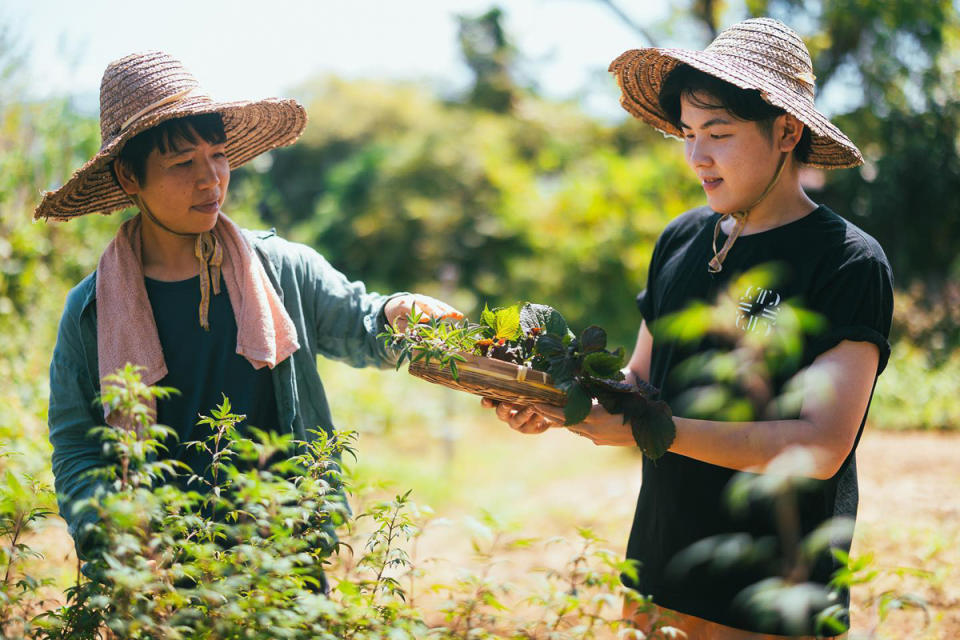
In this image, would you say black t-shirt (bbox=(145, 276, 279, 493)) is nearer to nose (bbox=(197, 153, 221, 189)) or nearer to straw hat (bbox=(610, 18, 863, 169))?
nose (bbox=(197, 153, 221, 189))

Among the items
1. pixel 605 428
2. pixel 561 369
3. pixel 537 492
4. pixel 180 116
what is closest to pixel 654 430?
pixel 605 428

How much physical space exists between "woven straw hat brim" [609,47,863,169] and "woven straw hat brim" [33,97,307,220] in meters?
0.93

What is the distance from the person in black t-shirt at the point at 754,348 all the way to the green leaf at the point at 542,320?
0.19 metres

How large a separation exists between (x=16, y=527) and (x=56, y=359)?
17.9 inches

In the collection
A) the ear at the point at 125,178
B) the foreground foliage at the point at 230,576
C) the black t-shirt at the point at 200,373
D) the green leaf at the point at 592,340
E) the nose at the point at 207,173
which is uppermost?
the nose at the point at 207,173

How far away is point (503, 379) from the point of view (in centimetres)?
173

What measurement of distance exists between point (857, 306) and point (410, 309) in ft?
3.36

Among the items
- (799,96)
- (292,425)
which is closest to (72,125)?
(292,425)

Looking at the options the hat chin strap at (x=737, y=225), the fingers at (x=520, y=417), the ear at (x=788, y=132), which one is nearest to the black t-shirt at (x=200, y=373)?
the fingers at (x=520, y=417)

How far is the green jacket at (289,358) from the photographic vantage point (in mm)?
1890

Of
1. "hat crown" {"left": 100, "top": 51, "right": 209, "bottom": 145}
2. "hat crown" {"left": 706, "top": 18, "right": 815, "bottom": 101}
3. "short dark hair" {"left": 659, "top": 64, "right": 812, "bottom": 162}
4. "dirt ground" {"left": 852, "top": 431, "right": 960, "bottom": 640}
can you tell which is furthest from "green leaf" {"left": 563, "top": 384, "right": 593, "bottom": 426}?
"dirt ground" {"left": 852, "top": 431, "right": 960, "bottom": 640}

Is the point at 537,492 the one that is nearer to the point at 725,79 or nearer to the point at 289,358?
the point at 289,358

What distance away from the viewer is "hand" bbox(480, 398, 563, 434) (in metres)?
1.93

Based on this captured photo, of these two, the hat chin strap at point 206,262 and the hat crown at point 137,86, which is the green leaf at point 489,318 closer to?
the hat chin strap at point 206,262
